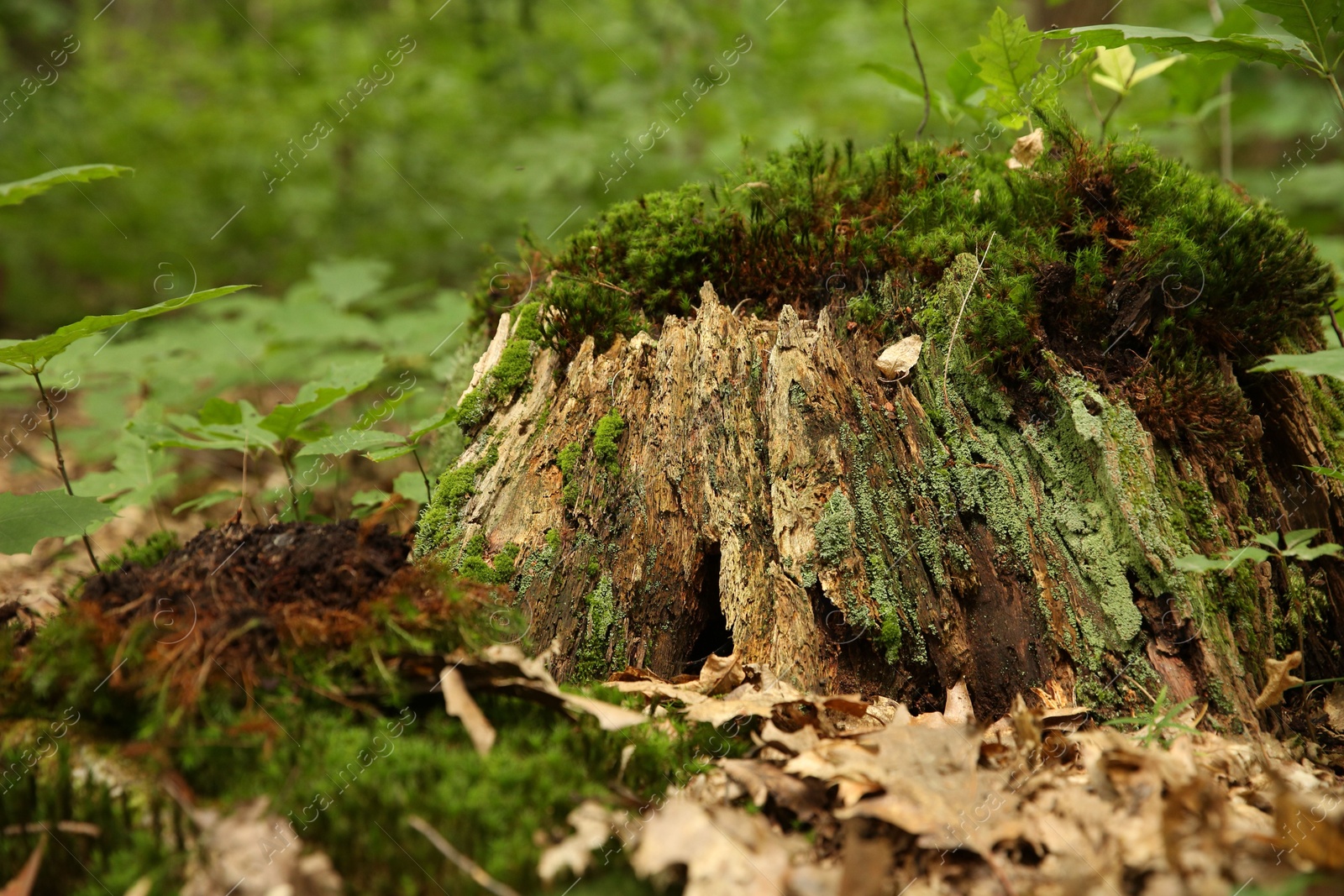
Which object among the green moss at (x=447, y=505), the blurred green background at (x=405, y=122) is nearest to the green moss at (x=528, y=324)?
the green moss at (x=447, y=505)

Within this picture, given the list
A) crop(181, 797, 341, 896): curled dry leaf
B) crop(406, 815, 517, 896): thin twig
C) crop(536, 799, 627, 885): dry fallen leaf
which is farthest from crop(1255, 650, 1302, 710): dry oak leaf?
crop(181, 797, 341, 896): curled dry leaf

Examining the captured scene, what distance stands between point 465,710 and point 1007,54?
3.32m

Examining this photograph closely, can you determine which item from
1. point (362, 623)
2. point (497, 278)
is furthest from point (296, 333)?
point (362, 623)

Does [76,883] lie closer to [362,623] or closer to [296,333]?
[362,623]

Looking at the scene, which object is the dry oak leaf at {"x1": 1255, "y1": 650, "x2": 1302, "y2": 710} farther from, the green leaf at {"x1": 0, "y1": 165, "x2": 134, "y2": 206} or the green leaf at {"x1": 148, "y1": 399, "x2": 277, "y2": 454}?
the green leaf at {"x1": 0, "y1": 165, "x2": 134, "y2": 206}

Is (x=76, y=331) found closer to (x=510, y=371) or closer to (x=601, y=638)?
(x=510, y=371)

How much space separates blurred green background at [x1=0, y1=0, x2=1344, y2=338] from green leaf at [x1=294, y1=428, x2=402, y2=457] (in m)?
4.81

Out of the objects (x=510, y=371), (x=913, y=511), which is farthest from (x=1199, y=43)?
(x=510, y=371)

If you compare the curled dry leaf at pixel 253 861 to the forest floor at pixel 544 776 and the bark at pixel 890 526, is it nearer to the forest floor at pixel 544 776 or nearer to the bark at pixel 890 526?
the forest floor at pixel 544 776

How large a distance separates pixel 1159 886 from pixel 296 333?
5.43 meters

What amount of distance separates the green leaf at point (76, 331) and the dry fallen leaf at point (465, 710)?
48.7 inches

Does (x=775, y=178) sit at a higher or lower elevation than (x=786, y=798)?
higher

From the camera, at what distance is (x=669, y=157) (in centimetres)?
835

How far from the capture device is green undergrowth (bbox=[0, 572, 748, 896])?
150 centimetres
